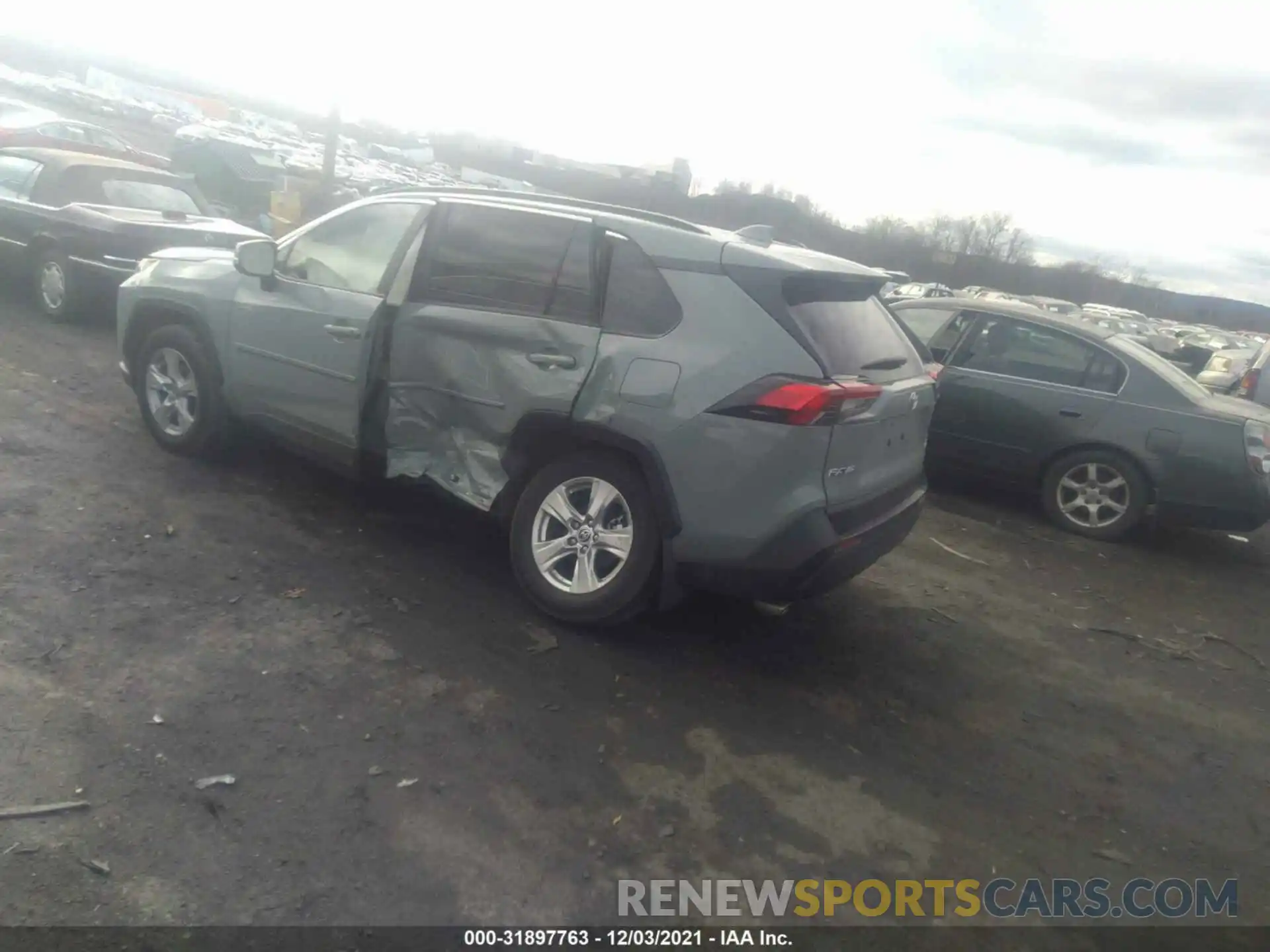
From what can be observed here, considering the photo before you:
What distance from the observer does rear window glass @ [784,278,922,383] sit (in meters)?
4.01

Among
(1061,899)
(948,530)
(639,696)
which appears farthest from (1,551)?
(948,530)

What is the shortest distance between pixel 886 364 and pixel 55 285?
817cm

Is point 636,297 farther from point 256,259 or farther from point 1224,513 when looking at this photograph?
point 1224,513

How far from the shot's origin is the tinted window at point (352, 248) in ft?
16.5

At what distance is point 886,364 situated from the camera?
4344 mm

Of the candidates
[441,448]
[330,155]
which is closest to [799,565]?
[441,448]

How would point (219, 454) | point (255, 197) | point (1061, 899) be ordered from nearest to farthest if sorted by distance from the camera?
1. point (1061, 899)
2. point (219, 454)
3. point (255, 197)

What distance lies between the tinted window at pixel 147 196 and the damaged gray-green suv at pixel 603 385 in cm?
519

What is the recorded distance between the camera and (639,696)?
3.97 metres

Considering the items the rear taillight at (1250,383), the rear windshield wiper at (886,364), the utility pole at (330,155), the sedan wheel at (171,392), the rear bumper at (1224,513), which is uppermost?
the utility pole at (330,155)

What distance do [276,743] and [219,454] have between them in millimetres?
3149

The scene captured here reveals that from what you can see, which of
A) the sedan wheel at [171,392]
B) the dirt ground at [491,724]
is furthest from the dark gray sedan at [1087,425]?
the sedan wheel at [171,392]

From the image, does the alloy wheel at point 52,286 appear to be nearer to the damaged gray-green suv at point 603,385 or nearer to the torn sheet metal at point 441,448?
the damaged gray-green suv at point 603,385

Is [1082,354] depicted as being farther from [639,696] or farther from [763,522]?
[639,696]
